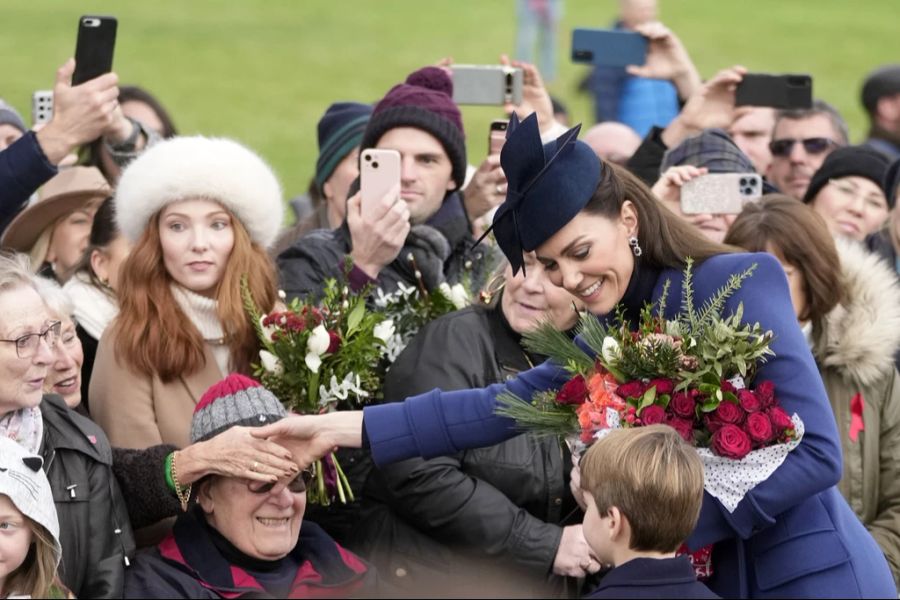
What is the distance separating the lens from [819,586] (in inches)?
183

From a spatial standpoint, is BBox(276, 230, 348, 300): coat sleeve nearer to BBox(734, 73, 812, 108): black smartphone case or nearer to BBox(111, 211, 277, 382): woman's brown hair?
BBox(111, 211, 277, 382): woman's brown hair

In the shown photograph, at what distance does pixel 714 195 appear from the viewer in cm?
747

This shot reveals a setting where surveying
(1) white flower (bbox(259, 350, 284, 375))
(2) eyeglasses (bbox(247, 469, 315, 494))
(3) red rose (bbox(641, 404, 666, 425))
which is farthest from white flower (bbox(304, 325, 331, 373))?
(3) red rose (bbox(641, 404, 666, 425))

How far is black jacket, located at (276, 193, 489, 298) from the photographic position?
664 centimetres

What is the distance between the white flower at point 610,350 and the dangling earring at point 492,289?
1.44m

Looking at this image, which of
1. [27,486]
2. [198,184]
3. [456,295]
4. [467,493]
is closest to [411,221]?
[456,295]

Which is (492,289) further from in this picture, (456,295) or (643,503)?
(643,503)

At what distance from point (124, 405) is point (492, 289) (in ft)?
4.82

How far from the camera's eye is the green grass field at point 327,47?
75.2ft

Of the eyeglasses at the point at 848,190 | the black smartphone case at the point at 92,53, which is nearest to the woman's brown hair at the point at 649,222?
the black smartphone case at the point at 92,53

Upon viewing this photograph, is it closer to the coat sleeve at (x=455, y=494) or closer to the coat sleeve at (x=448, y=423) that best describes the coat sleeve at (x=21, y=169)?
the coat sleeve at (x=455, y=494)

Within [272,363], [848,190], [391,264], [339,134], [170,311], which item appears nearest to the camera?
[272,363]

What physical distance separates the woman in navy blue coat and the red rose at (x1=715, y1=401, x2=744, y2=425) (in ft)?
0.49

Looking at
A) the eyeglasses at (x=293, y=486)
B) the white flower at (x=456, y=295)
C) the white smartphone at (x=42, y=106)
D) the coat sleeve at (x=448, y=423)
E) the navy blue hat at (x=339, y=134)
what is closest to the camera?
the coat sleeve at (x=448, y=423)
